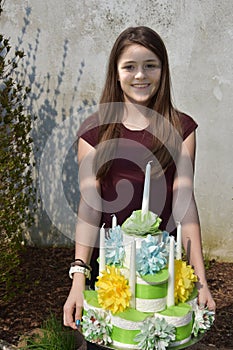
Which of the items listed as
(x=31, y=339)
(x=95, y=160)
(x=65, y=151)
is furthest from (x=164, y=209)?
(x=65, y=151)

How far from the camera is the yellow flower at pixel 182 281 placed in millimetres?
1730

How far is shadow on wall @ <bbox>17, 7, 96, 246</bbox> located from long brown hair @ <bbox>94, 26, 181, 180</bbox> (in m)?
2.08

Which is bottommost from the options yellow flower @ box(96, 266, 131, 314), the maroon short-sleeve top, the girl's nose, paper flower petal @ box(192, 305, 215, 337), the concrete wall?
paper flower petal @ box(192, 305, 215, 337)

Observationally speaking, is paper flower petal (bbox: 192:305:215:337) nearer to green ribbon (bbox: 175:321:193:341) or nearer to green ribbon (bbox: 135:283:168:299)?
green ribbon (bbox: 175:321:193:341)

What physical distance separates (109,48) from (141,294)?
2858 millimetres

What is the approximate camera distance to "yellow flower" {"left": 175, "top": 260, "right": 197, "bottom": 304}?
1.73m

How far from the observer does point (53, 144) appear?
4312mm

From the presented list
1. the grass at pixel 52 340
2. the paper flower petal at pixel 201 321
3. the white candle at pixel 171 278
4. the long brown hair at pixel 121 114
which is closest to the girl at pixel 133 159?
the long brown hair at pixel 121 114

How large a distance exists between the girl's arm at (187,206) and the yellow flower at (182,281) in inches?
11.3

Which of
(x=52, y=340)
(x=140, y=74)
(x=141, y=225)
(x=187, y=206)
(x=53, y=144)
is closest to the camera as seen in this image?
(x=141, y=225)

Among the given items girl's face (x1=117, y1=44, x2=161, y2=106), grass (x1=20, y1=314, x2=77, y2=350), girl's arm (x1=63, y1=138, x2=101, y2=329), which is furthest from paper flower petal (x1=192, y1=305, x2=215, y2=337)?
grass (x1=20, y1=314, x2=77, y2=350)

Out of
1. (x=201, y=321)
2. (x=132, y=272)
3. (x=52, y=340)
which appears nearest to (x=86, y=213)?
(x=132, y=272)

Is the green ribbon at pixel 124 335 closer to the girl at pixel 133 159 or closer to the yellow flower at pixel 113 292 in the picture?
the yellow flower at pixel 113 292

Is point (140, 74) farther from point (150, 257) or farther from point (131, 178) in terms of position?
point (150, 257)
